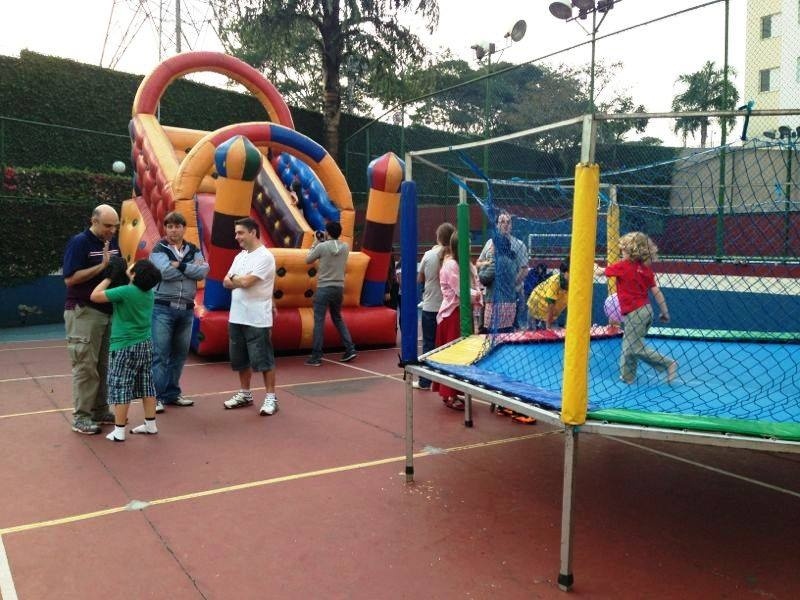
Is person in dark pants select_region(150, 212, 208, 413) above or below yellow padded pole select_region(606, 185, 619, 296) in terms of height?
below

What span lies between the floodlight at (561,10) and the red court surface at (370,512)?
28.1ft

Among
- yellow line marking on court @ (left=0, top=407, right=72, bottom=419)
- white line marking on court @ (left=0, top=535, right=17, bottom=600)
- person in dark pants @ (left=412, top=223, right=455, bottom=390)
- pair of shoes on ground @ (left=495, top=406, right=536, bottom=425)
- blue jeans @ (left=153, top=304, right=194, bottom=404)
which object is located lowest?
white line marking on court @ (left=0, top=535, right=17, bottom=600)

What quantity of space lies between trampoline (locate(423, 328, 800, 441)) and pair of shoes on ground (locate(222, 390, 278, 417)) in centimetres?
161

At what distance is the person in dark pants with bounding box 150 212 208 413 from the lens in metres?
5.59

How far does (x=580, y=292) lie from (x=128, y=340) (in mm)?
3362

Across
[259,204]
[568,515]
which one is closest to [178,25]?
[259,204]

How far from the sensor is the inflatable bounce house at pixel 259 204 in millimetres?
7715

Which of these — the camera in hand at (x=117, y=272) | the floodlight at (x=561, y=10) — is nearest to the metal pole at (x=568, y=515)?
the camera in hand at (x=117, y=272)

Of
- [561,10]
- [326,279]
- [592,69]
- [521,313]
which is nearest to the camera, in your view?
[521,313]

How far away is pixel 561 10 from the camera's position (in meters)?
11.5

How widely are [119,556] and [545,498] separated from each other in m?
2.28

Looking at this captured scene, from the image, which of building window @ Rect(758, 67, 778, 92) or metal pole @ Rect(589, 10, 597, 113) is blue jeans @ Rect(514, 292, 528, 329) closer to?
metal pole @ Rect(589, 10, 597, 113)

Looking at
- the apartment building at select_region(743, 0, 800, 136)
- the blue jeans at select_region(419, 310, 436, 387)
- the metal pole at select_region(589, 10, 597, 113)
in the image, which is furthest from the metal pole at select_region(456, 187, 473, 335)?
the apartment building at select_region(743, 0, 800, 136)

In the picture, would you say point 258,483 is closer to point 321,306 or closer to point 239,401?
point 239,401
